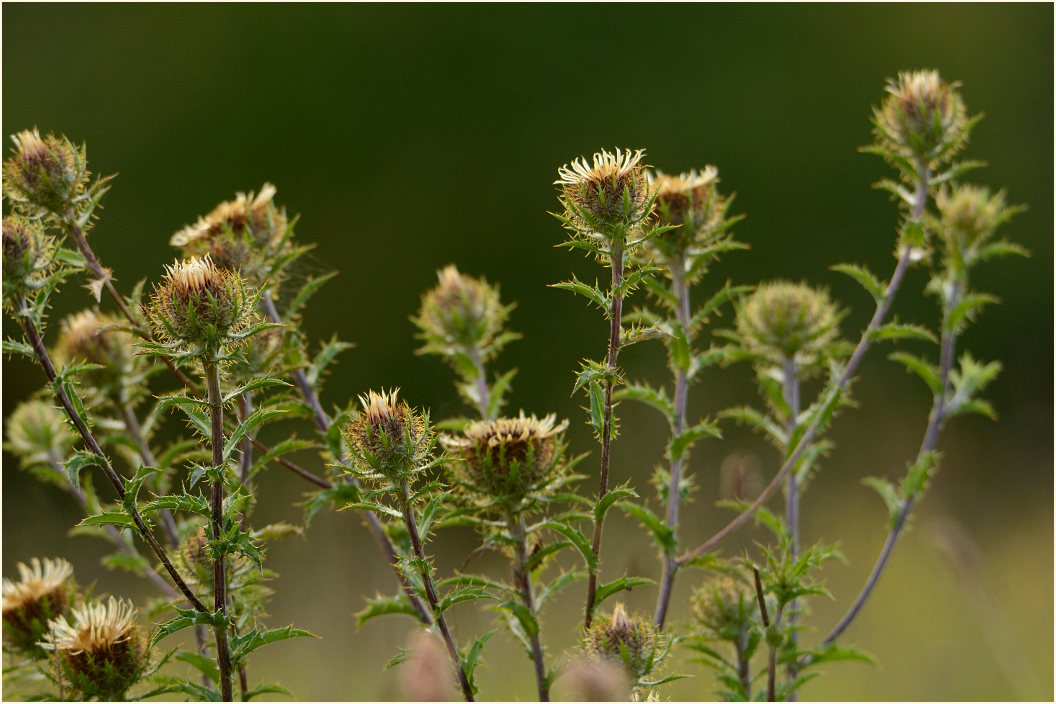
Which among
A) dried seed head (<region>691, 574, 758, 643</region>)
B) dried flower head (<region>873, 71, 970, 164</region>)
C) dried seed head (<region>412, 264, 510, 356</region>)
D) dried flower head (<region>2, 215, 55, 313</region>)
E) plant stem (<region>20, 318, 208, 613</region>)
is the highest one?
dried flower head (<region>873, 71, 970, 164</region>)

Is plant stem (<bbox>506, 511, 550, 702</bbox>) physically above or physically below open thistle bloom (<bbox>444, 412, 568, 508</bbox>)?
below

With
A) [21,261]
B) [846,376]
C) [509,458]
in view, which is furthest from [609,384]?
[21,261]

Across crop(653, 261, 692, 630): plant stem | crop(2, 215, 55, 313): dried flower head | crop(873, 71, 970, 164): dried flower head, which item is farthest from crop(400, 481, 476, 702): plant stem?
crop(873, 71, 970, 164): dried flower head

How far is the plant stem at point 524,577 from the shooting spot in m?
0.91

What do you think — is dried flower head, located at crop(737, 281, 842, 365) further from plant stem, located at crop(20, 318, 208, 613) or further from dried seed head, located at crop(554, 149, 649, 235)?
plant stem, located at crop(20, 318, 208, 613)

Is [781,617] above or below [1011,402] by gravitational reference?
below

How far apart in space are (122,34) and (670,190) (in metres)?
3.39

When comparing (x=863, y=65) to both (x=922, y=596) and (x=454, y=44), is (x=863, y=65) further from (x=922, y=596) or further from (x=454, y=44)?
(x=922, y=596)

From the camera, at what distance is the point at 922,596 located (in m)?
2.70

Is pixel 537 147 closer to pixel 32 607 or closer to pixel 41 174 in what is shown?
pixel 41 174

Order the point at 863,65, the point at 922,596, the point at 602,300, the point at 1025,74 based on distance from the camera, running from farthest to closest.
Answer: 1. the point at 1025,74
2. the point at 863,65
3. the point at 922,596
4. the point at 602,300

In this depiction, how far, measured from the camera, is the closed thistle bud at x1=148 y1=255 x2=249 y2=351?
0.80m

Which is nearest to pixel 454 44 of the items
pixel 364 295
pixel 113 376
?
pixel 364 295

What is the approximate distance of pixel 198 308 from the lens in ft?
2.63
